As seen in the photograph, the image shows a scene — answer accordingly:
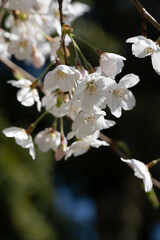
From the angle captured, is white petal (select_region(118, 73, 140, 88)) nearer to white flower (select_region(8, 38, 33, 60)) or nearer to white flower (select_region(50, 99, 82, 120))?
white flower (select_region(50, 99, 82, 120))

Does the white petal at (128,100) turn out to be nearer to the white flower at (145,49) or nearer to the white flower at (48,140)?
the white flower at (145,49)

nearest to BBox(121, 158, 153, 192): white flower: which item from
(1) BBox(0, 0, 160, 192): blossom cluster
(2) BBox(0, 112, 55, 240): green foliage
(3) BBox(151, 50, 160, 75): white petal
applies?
(1) BBox(0, 0, 160, 192): blossom cluster

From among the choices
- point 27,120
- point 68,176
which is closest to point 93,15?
point 27,120

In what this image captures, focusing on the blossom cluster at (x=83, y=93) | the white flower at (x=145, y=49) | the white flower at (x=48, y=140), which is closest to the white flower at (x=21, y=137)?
the blossom cluster at (x=83, y=93)

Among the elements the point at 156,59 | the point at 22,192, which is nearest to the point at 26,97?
the point at 156,59

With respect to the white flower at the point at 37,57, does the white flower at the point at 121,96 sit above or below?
below

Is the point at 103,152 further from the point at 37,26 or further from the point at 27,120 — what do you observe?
the point at 37,26
